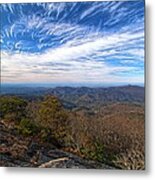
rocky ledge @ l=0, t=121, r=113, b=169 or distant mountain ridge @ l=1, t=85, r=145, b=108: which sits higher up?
distant mountain ridge @ l=1, t=85, r=145, b=108

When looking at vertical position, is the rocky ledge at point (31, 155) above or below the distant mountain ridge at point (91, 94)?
below

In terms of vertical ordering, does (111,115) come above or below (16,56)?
below

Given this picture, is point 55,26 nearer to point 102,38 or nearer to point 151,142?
point 102,38

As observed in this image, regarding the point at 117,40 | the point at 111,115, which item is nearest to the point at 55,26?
the point at 117,40

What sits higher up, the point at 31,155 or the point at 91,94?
the point at 91,94

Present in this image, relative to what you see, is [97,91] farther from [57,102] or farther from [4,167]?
[4,167]

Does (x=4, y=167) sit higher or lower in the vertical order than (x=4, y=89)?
lower

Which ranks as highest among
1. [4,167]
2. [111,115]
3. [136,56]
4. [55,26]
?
[55,26]

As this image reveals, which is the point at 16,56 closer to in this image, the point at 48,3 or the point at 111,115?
the point at 48,3

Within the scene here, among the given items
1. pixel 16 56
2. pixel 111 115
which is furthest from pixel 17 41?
pixel 111 115
